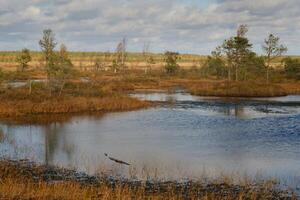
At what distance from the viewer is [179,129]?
36.2m

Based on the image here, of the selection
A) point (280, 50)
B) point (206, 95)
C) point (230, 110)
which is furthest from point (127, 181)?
point (280, 50)

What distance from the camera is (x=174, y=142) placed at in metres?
30.1

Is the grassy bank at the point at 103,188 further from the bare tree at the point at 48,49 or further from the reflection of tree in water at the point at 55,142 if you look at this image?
the bare tree at the point at 48,49

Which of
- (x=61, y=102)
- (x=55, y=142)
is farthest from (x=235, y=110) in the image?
(x=55, y=142)

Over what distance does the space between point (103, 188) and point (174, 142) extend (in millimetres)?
13893

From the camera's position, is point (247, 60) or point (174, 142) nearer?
point (174, 142)

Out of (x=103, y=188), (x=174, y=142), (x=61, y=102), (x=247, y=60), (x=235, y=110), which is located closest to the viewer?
(x=103, y=188)

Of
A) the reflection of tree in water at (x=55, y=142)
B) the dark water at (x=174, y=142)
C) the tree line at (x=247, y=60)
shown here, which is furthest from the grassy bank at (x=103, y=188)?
the tree line at (x=247, y=60)

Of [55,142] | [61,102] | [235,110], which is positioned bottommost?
[55,142]

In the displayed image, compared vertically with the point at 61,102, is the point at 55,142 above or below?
below

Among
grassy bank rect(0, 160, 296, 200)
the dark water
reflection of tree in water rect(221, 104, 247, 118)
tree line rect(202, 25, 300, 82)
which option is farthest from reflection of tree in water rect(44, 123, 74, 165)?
tree line rect(202, 25, 300, 82)

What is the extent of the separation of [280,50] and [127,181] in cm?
7662

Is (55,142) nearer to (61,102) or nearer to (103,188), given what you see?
(103,188)

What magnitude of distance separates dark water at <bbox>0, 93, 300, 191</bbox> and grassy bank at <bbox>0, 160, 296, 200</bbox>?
1.76m
